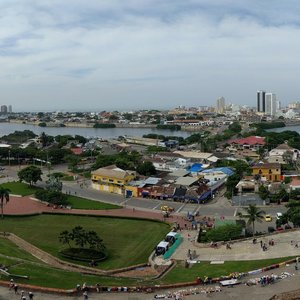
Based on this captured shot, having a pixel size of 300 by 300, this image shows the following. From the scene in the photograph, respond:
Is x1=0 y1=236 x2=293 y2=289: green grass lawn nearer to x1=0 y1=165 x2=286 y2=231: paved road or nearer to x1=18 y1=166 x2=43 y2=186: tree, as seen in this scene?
x1=0 y1=165 x2=286 y2=231: paved road

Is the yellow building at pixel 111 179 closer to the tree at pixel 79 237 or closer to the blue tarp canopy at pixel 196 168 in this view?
the blue tarp canopy at pixel 196 168

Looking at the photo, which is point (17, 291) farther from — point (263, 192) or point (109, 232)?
point (263, 192)

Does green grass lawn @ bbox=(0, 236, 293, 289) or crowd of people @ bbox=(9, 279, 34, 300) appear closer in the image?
crowd of people @ bbox=(9, 279, 34, 300)

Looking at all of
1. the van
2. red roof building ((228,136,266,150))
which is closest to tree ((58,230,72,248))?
the van

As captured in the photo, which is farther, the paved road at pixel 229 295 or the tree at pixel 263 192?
the tree at pixel 263 192

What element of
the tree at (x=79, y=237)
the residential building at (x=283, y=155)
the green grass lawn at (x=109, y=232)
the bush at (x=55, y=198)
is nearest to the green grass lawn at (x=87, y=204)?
the bush at (x=55, y=198)

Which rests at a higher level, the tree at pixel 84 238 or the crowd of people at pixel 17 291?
the crowd of people at pixel 17 291
